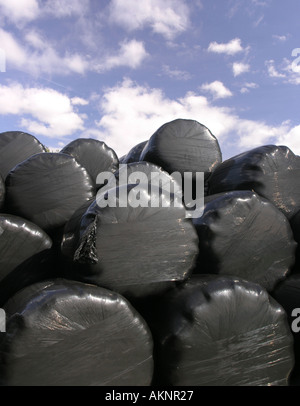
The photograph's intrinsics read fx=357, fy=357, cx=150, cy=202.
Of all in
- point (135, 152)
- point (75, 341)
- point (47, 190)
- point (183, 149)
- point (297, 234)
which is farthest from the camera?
point (135, 152)

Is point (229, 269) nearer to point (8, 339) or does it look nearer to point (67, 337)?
point (67, 337)

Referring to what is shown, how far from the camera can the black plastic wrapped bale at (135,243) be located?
5.08 feet

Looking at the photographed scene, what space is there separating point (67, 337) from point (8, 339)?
8.3 inches

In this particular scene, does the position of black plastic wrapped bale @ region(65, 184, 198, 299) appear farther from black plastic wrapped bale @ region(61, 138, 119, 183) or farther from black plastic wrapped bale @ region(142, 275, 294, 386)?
black plastic wrapped bale @ region(61, 138, 119, 183)

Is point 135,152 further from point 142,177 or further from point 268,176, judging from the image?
point 268,176

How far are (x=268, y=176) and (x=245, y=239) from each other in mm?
589

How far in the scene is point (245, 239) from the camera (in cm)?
195

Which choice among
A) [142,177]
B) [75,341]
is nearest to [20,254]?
[75,341]

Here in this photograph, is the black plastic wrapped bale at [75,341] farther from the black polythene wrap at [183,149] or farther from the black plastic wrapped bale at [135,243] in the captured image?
the black polythene wrap at [183,149]

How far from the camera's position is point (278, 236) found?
208 centimetres

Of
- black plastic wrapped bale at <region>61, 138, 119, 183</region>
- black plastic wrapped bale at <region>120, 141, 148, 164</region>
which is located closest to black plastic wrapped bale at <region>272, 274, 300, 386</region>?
black plastic wrapped bale at <region>61, 138, 119, 183</region>

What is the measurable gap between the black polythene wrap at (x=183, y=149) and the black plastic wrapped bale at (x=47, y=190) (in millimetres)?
642

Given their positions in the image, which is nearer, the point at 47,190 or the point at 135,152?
the point at 47,190

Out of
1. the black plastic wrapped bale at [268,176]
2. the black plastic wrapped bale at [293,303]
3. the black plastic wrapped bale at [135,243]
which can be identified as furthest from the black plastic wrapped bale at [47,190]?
the black plastic wrapped bale at [293,303]
